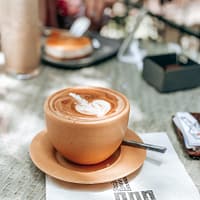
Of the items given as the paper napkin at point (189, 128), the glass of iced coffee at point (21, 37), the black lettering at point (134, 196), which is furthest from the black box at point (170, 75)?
the black lettering at point (134, 196)

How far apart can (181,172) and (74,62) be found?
1.68 ft

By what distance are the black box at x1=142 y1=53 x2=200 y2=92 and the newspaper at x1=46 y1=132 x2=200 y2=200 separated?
1.00ft

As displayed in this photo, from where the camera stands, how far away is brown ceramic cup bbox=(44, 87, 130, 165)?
0.53m

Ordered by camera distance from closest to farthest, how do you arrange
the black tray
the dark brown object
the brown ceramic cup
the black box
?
the brown ceramic cup → the dark brown object → the black box → the black tray

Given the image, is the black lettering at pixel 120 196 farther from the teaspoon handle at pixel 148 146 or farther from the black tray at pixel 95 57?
the black tray at pixel 95 57

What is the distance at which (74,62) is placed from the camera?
3.33ft

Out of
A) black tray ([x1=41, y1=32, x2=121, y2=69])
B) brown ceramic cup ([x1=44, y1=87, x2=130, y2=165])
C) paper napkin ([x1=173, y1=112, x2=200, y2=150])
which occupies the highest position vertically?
brown ceramic cup ([x1=44, y1=87, x2=130, y2=165])

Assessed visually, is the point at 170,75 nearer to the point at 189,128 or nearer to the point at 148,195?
the point at 189,128

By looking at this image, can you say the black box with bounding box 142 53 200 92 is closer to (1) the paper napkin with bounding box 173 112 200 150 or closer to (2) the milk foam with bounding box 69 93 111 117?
(1) the paper napkin with bounding box 173 112 200 150

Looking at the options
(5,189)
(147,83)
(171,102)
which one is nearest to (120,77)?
(147,83)

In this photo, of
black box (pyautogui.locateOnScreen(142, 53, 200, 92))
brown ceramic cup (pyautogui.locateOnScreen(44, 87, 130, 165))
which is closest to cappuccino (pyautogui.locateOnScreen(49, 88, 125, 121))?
brown ceramic cup (pyautogui.locateOnScreen(44, 87, 130, 165))

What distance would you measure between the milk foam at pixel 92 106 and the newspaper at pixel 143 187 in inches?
4.2

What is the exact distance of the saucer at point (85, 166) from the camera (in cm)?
54

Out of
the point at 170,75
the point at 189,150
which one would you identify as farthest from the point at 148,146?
the point at 170,75
